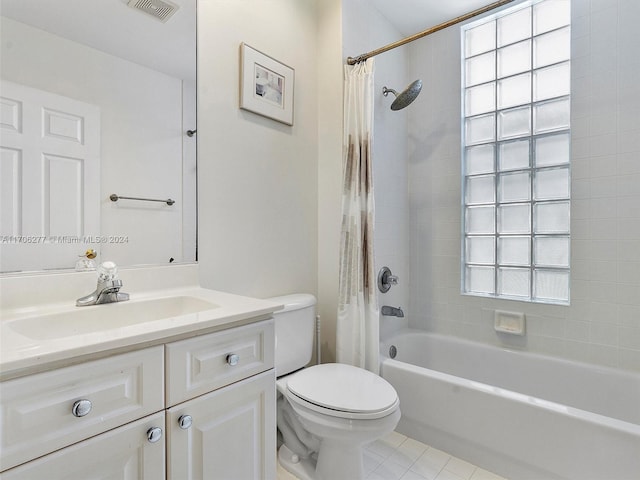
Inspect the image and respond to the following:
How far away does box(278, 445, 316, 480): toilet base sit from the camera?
1.48 metres

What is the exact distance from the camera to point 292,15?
185cm

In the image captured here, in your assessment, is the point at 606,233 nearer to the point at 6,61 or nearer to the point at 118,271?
the point at 118,271

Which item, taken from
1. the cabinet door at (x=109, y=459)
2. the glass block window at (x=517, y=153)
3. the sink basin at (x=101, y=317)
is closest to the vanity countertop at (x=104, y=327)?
the sink basin at (x=101, y=317)

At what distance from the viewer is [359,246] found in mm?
1742

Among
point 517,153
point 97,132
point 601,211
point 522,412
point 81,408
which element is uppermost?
point 517,153

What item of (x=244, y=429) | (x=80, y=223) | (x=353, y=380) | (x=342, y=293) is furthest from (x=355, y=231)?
(x=80, y=223)

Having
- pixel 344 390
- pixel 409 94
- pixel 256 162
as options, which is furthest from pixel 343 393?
pixel 409 94

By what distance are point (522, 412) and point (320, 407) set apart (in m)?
0.87

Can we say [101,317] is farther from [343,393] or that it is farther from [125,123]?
[343,393]

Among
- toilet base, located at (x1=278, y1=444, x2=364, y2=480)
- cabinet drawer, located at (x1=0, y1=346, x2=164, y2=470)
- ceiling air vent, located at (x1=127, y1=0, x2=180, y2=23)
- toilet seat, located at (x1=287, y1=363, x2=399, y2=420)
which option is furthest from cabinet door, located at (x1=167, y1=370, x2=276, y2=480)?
ceiling air vent, located at (x1=127, y1=0, x2=180, y2=23)

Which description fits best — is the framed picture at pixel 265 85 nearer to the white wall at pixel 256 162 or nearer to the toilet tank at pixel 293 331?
the white wall at pixel 256 162

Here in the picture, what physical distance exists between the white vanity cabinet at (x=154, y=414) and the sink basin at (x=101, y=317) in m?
0.23

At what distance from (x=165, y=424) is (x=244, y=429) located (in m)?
0.25

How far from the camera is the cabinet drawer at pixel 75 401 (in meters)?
0.59
